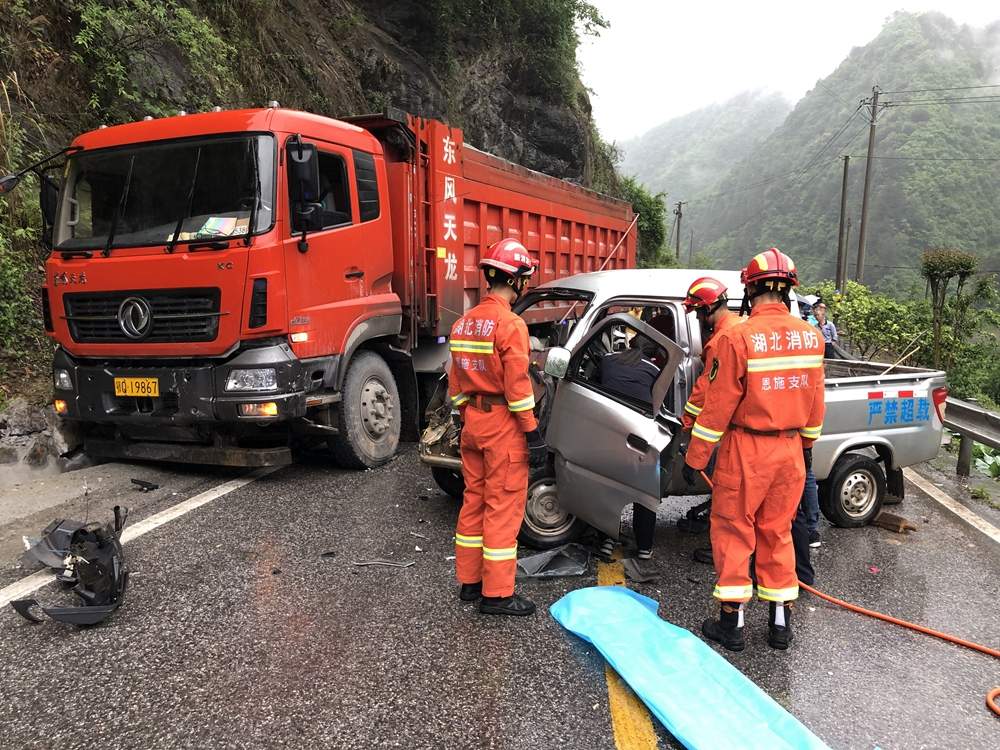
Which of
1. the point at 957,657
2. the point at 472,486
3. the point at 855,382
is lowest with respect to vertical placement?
the point at 957,657

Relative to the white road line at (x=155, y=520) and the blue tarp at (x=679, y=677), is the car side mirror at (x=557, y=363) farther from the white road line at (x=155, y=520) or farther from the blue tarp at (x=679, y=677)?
the white road line at (x=155, y=520)

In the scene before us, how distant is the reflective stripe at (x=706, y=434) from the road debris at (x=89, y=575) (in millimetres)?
2810

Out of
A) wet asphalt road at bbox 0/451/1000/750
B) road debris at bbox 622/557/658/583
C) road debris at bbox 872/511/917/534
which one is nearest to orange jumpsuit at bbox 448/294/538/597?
wet asphalt road at bbox 0/451/1000/750

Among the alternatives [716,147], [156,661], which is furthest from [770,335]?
[716,147]

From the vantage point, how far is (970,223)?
173 ft

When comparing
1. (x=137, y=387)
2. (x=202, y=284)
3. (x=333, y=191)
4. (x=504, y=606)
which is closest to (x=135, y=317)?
(x=137, y=387)

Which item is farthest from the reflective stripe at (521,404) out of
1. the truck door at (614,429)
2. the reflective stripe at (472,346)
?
the truck door at (614,429)

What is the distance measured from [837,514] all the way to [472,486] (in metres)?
2.70

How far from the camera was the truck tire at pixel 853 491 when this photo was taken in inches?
182

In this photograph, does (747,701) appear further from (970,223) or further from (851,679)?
(970,223)

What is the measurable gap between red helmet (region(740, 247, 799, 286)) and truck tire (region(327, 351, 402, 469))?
11.1 ft

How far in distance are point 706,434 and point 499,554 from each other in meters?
1.13

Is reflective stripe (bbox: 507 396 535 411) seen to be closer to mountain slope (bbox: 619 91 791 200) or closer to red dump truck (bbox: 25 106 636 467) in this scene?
red dump truck (bbox: 25 106 636 467)

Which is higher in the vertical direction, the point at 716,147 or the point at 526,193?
the point at 716,147
